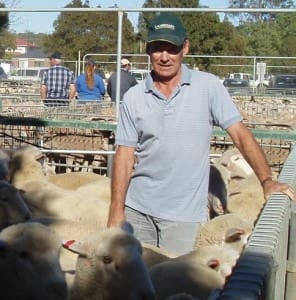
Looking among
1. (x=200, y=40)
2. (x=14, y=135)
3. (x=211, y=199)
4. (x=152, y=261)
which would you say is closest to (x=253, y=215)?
(x=211, y=199)

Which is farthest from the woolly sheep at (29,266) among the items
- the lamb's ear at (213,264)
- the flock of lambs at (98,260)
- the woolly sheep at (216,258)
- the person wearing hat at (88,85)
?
the person wearing hat at (88,85)

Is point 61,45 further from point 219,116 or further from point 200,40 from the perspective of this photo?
point 219,116

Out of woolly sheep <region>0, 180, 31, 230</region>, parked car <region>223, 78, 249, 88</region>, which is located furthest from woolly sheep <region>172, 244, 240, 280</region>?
parked car <region>223, 78, 249, 88</region>

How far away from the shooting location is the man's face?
14.3 feet

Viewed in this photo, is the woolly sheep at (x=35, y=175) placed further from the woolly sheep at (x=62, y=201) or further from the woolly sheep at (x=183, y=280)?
the woolly sheep at (x=183, y=280)

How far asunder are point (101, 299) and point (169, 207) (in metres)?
0.82

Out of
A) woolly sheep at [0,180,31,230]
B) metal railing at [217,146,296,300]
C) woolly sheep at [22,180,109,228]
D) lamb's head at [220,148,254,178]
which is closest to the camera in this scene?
metal railing at [217,146,296,300]

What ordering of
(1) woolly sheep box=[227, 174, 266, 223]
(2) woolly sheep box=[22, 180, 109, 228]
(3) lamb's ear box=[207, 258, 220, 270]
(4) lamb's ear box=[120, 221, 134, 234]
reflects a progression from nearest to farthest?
1. (4) lamb's ear box=[120, 221, 134, 234]
2. (3) lamb's ear box=[207, 258, 220, 270]
3. (2) woolly sheep box=[22, 180, 109, 228]
4. (1) woolly sheep box=[227, 174, 266, 223]

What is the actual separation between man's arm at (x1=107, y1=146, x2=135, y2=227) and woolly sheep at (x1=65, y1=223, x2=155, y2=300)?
414 millimetres

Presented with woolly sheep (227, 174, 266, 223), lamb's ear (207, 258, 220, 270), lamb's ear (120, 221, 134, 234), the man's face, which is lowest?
woolly sheep (227, 174, 266, 223)

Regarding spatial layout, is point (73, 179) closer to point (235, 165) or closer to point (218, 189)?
point (218, 189)

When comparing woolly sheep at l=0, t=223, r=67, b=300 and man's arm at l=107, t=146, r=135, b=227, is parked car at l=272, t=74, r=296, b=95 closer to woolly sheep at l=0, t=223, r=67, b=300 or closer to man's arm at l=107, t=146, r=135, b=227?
man's arm at l=107, t=146, r=135, b=227

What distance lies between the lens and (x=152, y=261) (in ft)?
15.4

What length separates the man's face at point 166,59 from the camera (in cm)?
435
